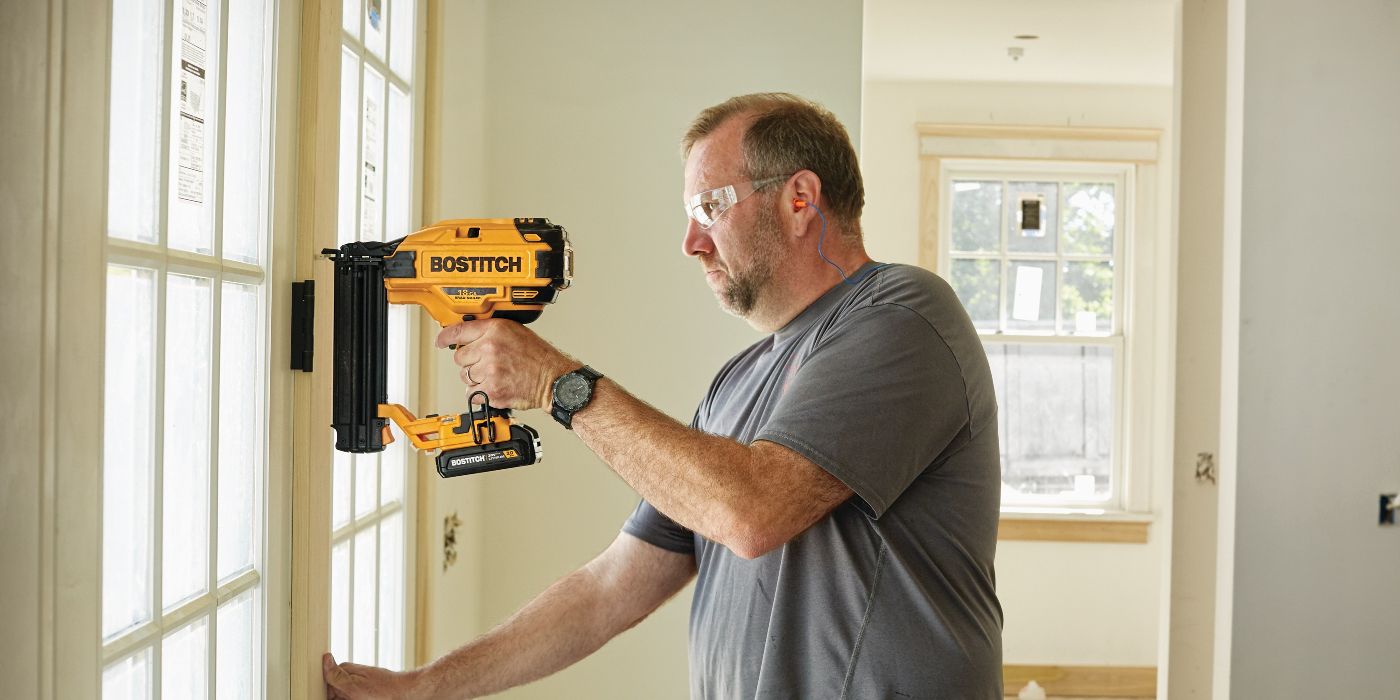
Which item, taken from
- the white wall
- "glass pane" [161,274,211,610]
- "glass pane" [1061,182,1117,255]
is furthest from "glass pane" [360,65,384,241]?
"glass pane" [1061,182,1117,255]

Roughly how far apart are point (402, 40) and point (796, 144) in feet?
2.32

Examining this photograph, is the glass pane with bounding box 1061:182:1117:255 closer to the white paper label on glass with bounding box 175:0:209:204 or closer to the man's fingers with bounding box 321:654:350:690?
the man's fingers with bounding box 321:654:350:690

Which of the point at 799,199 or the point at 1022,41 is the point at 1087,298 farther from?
the point at 799,199

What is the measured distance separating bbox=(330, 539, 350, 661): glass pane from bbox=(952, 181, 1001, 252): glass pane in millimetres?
4012

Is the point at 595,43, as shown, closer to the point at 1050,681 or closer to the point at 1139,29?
the point at 1139,29

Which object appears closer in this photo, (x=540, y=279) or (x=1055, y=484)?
(x=540, y=279)

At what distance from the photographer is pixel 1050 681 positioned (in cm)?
494

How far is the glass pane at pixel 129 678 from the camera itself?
2.95 ft

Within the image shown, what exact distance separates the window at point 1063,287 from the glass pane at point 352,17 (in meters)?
3.80

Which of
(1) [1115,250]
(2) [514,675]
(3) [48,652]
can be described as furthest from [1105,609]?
(3) [48,652]

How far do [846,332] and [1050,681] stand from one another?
13.8 ft

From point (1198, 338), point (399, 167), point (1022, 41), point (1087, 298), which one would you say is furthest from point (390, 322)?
point (1087, 298)

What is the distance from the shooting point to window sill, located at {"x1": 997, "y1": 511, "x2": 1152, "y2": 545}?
4.95m

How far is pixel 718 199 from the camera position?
1487 millimetres
